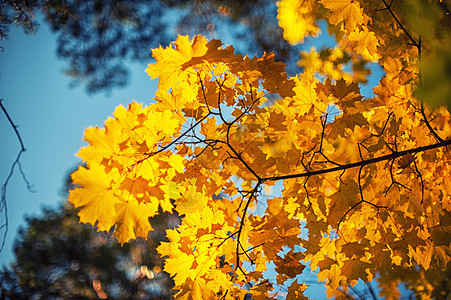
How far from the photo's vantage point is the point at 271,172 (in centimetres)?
138

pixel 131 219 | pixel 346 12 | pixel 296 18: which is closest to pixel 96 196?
pixel 131 219

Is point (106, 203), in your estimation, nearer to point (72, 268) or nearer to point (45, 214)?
point (72, 268)

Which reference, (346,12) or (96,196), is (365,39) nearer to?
(346,12)

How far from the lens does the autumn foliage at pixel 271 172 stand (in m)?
1.07

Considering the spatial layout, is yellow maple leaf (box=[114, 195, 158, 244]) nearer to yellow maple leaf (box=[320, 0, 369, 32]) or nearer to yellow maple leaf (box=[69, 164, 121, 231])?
yellow maple leaf (box=[69, 164, 121, 231])

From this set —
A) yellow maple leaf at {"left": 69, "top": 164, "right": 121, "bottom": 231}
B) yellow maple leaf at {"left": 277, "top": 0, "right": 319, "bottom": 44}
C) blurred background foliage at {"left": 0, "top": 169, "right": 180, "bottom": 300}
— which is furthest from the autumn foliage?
blurred background foliage at {"left": 0, "top": 169, "right": 180, "bottom": 300}

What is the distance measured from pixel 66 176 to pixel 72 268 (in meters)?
1.64

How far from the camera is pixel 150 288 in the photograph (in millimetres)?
4793

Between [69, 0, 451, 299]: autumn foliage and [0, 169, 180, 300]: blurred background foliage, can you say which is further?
[0, 169, 180, 300]: blurred background foliage

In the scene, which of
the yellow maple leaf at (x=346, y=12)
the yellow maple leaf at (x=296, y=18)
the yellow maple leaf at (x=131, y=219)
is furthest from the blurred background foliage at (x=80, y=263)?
the yellow maple leaf at (x=346, y=12)

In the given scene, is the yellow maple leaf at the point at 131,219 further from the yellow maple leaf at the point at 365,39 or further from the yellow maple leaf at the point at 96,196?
A: the yellow maple leaf at the point at 365,39

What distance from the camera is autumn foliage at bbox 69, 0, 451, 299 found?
1067mm

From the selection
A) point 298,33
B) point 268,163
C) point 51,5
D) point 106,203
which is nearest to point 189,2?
point 51,5

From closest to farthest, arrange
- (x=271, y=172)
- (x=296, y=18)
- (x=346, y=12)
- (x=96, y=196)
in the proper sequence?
(x=96, y=196) → (x=346, y=12) → (x=271, y=172) → (x=296, y=18)
